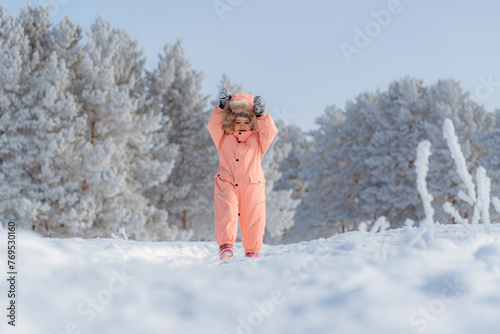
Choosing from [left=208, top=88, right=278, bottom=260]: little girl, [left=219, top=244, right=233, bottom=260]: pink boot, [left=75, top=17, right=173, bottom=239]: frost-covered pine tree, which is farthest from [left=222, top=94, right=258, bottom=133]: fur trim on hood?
[left=75, top=17, right=173, bottom=239]: frost-covered pine tree

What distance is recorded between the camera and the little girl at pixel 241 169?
181 inches

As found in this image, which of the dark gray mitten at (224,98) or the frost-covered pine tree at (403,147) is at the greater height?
the frost-covered pine tree at (403,147)

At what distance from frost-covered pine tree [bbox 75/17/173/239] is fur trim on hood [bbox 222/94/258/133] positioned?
964 cm

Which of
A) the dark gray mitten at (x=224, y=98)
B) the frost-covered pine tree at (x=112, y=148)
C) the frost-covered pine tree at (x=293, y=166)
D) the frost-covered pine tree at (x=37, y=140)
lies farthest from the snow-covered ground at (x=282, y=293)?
the frost-covered pine tree at (x=293, y=166)

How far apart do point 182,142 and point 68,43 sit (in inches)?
245

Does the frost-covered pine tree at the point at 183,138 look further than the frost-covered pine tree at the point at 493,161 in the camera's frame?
Yes

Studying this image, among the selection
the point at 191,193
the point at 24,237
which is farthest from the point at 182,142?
the point at 24,237

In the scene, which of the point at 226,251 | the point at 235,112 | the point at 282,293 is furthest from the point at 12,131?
the point at 282,293

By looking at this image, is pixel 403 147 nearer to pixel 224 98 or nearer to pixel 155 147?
pixel 155 147

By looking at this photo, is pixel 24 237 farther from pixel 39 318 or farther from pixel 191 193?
pixel 191 193

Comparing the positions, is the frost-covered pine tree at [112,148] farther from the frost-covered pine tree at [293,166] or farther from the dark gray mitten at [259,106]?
the frost-covered pine tree at [293,166]

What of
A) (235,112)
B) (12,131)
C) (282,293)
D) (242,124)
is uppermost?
(12,131)

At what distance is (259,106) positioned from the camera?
4.81 m

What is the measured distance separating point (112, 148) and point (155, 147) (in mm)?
4438
